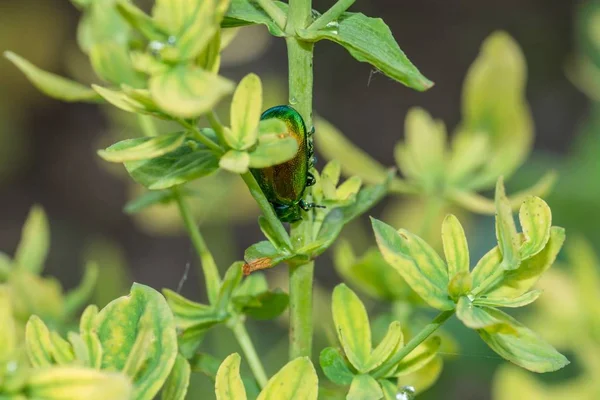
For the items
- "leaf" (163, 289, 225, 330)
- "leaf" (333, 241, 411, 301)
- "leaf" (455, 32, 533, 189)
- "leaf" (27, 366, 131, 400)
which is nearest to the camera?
"leaf" (27, 366, 131, 400)

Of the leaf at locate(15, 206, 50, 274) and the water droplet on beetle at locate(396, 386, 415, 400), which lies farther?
the leaf at locate(15, 206, 50, 274)

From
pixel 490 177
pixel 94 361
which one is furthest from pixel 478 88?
pixel 94 361

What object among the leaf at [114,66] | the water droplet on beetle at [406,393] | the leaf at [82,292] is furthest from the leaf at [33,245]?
the water droplet on beetle at [406,393]

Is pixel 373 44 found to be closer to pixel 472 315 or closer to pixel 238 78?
pixel 472 315

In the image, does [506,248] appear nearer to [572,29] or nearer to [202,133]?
[202,133]

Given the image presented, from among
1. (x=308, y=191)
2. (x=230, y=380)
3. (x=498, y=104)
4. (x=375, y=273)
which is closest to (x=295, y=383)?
(x=230, y=380)

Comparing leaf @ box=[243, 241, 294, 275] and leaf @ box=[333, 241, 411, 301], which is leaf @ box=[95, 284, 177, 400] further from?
leaf @ box=[333, 241, 411, 301]

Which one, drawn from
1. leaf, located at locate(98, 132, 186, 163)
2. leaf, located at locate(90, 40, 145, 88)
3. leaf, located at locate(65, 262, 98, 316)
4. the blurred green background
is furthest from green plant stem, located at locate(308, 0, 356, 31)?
the blurred green background
